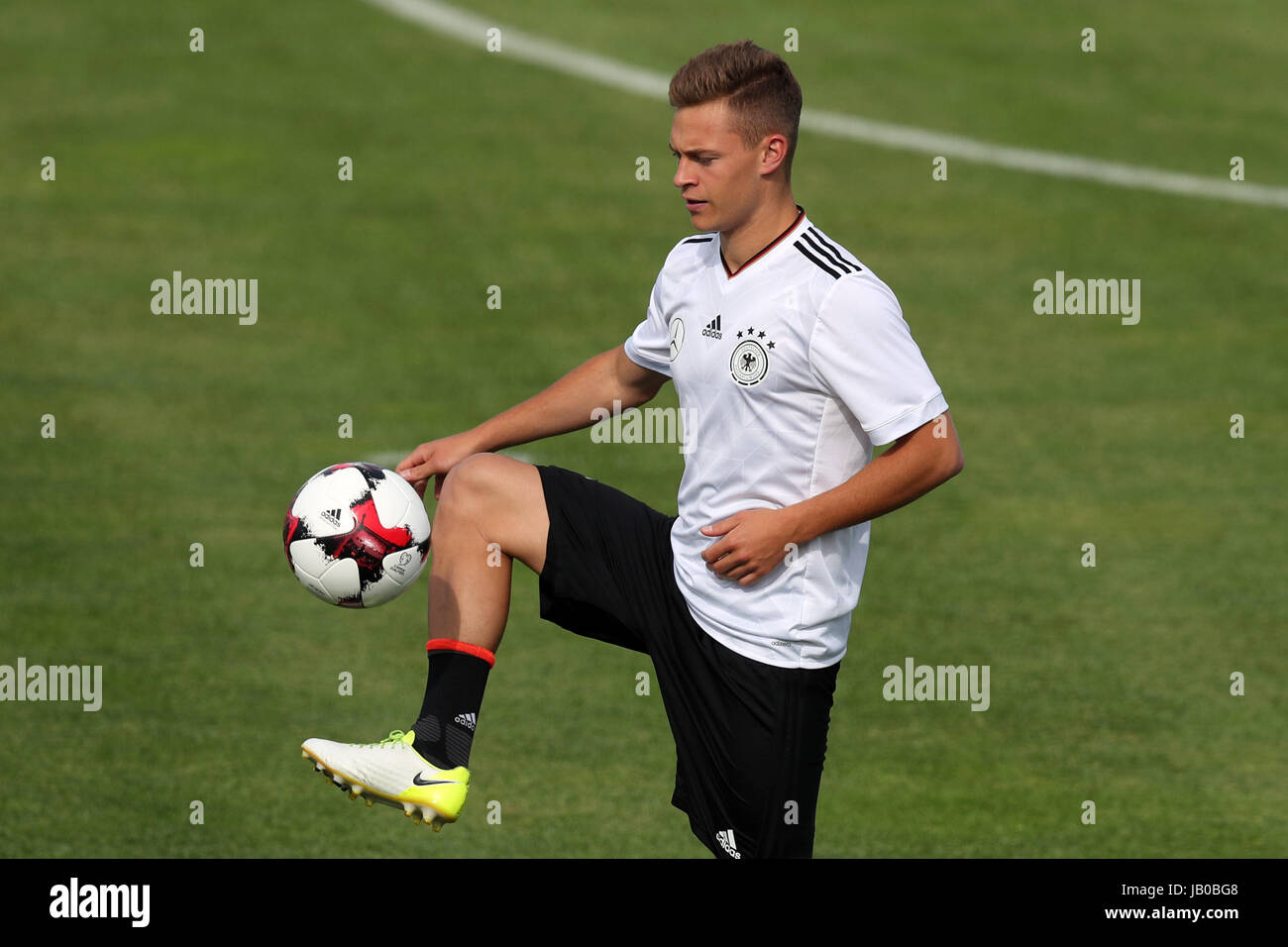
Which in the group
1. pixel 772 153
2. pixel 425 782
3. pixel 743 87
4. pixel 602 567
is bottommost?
pixel 425 782

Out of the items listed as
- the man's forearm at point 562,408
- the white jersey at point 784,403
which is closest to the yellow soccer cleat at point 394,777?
the white jersey at point 784,403

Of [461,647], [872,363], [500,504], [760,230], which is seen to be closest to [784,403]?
[872,363]

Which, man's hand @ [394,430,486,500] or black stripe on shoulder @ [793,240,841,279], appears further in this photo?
man's hand @ [394,430,486,500]

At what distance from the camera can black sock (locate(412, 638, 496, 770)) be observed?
610 cm

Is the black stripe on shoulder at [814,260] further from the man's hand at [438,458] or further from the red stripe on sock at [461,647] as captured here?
the red stripe on sock at [461,647]

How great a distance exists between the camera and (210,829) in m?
8.01

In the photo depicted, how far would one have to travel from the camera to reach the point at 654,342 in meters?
6.63

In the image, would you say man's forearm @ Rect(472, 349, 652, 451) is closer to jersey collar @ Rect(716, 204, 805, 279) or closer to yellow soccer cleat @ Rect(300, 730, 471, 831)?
jersey collar @ Rect(716, 204, 805, 279)

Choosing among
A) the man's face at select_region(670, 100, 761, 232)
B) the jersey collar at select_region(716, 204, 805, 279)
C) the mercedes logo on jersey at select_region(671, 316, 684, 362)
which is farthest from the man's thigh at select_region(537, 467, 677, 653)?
the man's face at select_region(670, 100, 761, 232)

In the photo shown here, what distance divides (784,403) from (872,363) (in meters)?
0.36

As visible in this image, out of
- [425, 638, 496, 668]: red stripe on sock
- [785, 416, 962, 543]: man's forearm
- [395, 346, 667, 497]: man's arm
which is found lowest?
[425, 638, 496, 668]: red stripe on sock

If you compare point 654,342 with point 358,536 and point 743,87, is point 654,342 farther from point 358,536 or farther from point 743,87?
point 358,536

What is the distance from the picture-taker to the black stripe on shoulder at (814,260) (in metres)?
5.94
